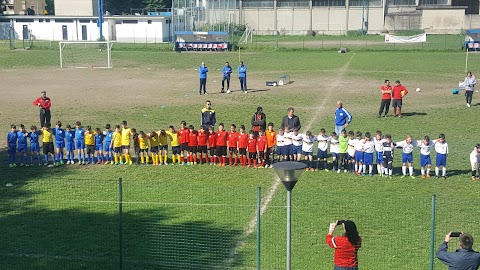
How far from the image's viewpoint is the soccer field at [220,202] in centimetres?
1380

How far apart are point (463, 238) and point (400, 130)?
16960mm

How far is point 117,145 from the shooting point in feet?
71.3

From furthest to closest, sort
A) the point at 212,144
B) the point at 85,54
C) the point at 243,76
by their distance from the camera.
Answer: the point at 85,54, the point at 243,76, the point at 212,144

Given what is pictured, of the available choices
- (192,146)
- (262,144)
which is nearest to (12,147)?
(192,146)

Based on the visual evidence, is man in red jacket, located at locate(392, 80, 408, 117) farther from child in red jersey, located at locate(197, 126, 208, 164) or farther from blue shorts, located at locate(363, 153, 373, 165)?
child in red jersey, located at locate(197, 126, 208, 164)

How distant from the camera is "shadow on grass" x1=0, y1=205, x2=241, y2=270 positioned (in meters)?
13.5

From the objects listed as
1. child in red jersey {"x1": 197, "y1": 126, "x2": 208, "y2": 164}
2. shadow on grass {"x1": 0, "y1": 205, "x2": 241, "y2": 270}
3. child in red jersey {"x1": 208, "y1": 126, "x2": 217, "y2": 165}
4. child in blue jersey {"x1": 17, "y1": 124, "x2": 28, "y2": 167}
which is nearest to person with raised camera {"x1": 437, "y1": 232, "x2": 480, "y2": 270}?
shadow on grass {"x1": 0, "y1": 205, "x2": 241, "y2": 270}

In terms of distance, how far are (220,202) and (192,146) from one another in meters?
4.88

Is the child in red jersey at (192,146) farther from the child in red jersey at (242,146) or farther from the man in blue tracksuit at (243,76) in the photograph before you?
the man in blue tracksuit at (243,76)

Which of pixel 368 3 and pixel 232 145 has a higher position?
pixel 368 3

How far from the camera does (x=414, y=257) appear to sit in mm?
13516

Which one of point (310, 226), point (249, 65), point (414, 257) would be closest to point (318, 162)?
point (310, 226)

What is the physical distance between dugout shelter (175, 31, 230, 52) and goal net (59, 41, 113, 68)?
8129 millimetres

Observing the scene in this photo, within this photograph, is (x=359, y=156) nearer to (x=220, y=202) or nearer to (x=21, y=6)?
(x=220, y=202)
